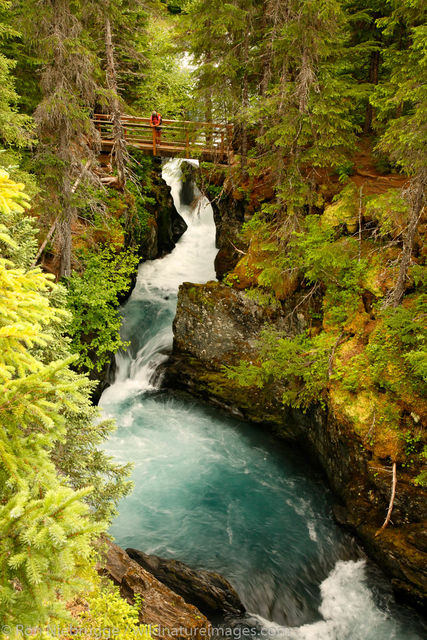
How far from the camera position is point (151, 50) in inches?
850

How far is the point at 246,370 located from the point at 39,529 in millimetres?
8394

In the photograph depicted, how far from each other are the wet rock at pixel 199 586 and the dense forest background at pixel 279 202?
195 centimetres

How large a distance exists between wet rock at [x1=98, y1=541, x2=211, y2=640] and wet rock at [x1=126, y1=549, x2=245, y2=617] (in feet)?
3.03

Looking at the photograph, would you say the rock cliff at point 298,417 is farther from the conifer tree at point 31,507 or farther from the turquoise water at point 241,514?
the conifer tree at point 31,507

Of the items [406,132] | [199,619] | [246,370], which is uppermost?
[406,132]

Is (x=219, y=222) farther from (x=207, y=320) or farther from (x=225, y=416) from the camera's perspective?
(x=225, y=416)

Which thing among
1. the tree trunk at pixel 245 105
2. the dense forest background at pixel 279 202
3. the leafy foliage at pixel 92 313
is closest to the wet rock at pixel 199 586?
the dense forest background at pixel 279 202

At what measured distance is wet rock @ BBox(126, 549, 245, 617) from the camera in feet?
24.4

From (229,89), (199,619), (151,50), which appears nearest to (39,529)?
(199,619)

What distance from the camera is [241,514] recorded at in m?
10.0

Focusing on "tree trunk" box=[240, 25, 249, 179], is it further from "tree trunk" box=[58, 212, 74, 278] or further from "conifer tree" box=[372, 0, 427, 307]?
"tree trunk" box=[58, 212, 74, 278]

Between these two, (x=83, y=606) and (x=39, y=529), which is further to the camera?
(x=83, y=606)

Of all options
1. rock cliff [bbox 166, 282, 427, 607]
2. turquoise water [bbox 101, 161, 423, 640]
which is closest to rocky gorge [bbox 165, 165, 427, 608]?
rock cliff [bbox 166, 282, 427, 607]

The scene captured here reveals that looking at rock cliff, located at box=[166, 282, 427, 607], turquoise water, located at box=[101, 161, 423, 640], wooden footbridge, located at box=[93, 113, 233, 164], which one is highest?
wooden footbridge, located at box=[93, 113, 233, 164]
